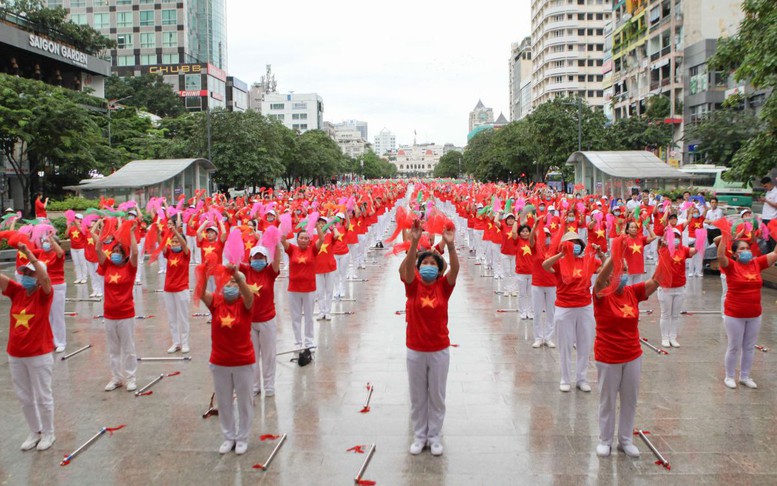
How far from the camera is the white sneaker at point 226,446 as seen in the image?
19.3 ft

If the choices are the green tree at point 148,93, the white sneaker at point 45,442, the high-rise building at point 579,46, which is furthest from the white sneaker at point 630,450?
the high-rise building at point 579,46

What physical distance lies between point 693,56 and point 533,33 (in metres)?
69.1

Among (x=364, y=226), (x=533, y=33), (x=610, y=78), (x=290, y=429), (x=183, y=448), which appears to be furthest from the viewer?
(x=533, y=33)

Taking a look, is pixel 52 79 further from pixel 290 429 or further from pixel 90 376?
pixel 290 429

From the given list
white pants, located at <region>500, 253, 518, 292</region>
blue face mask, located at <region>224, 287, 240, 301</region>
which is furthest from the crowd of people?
white pants, located at <region>500, 253, 518, 292</region>

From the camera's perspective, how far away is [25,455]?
19.5 ft

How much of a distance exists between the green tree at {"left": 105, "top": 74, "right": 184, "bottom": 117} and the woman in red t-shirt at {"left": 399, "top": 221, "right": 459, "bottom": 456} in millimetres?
69719

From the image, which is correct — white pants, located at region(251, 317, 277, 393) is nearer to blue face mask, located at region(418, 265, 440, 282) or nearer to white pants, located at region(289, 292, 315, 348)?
white pants, located at region(289, 292, 315, 348)

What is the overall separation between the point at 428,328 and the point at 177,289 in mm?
4702

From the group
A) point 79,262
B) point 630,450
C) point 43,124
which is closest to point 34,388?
point 630,450

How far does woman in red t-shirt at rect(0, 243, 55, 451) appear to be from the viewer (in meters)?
5.98

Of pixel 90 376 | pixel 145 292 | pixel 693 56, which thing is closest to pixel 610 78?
pixel 693 56

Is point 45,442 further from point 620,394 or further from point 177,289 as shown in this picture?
point 620,394

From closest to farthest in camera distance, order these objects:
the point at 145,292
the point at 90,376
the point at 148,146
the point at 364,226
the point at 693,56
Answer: the point at 90,376 → the point at 145,292 → the point at 364,226 → the point at 148,146 → the point at 693,56
